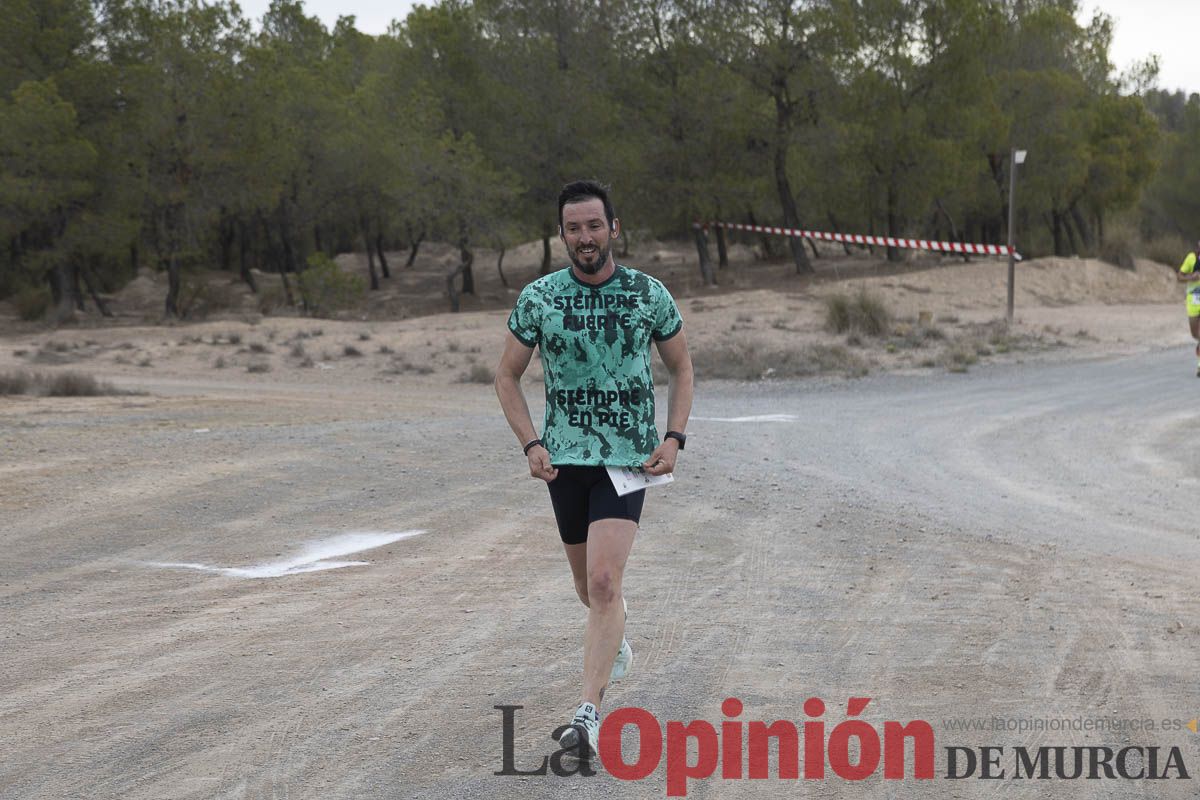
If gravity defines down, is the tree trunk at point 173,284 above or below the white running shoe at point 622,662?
above

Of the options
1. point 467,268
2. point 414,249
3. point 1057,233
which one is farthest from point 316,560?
point 414,249

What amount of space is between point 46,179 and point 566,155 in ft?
54.8

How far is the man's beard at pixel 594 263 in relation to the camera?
4.48 m

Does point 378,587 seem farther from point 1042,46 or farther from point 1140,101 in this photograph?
point 1140,101

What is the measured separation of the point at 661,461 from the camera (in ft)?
14.8

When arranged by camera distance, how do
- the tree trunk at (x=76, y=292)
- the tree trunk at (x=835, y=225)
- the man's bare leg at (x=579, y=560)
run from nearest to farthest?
the man's bare leg at (x=579, y=560) → the tree trunk at (x=76, y=292) → the tree trunk at (x=835, y=225)

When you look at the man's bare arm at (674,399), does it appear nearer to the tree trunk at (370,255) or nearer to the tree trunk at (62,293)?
the tree trunk at (62,293)

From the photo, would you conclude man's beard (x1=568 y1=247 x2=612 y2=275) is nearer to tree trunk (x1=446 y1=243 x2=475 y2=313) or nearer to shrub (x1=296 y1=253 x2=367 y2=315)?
shrub (x1=296 y1=253 x2=367 y2=315)

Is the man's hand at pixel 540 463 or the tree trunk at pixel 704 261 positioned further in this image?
the tree trunk at pixel 704 261

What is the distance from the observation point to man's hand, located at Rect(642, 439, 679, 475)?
450cm

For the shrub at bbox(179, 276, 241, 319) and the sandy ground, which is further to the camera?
the shrub at bbox(179, 276, 241, 319)

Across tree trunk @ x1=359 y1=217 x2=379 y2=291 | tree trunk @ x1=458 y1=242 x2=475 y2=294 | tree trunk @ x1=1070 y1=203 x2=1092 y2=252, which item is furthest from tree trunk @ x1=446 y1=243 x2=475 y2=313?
tree trunk @ x1=1070 y1=203 x2=1092 y2=252

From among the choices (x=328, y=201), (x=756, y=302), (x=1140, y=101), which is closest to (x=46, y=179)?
(x=328, y=201)
